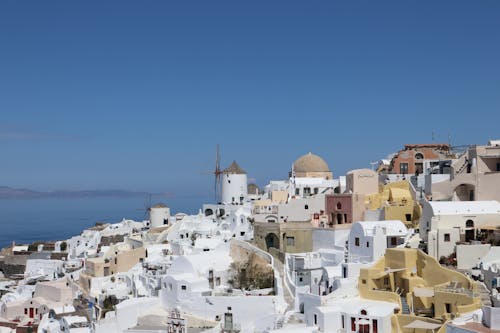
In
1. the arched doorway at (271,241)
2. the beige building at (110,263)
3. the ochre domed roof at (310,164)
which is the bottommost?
the beige building at (110,263)

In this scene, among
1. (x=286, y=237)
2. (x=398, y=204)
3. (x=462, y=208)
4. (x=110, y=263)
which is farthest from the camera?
(x=110, y=263)

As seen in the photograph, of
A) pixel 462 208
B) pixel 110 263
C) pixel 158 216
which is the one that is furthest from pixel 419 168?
pixel 158 216

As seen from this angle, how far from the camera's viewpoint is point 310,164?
54.4 meters

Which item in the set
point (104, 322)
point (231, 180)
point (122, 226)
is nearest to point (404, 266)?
point (104, 322)

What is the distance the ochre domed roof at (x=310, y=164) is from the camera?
54.2m

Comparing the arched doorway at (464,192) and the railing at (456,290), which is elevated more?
the arched doorway at (464,192)

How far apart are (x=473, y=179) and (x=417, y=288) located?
1200 centimetres

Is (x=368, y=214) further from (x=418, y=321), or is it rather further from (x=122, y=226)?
(x=122, y=226)

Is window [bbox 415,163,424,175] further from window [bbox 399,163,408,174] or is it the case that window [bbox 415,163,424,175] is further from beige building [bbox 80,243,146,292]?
beige building [bbox 80,243,146,292]

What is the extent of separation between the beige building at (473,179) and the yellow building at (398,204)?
186 cm

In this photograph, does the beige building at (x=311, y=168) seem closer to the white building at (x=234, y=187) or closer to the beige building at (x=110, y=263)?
the white building at (x=234, y=187)

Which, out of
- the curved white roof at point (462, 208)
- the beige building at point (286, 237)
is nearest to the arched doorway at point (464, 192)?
the curved white roof at point (462, 208)

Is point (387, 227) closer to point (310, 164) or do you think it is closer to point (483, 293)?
point (483, 293)

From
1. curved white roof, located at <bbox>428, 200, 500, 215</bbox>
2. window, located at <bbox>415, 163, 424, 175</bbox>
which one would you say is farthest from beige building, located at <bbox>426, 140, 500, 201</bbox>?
window, located at <bbox>415, 163, 424, 175</bbox>
